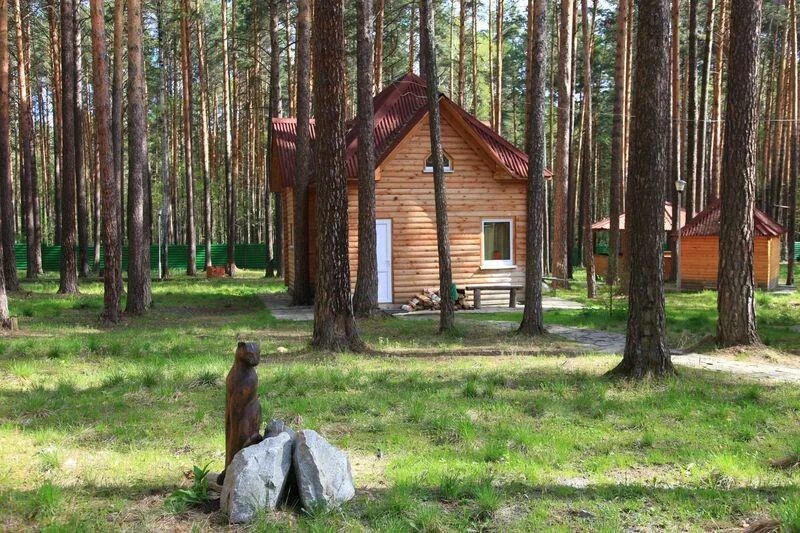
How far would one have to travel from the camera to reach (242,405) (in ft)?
16.6

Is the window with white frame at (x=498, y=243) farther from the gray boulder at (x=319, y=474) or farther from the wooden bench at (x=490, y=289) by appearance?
the gray boulder at (x=319, y=474)

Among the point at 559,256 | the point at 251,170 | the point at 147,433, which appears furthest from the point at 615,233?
the point at 251,170

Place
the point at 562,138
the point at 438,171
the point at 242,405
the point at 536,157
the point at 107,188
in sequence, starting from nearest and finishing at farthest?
the point at 242,405, the point at 536,157, the point at 438,171, the point at 107,188, the point at 562,138

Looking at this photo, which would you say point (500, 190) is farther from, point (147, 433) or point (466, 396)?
point (147, 433)

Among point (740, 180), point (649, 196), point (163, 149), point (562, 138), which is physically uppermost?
point (163, 149)

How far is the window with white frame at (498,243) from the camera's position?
785 inches

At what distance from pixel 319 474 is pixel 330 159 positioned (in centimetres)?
687

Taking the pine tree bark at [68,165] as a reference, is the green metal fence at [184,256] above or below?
below

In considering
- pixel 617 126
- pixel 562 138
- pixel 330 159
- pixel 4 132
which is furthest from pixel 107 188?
pixel 617 126

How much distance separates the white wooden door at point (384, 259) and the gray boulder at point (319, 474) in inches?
563

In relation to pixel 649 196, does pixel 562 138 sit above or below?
above

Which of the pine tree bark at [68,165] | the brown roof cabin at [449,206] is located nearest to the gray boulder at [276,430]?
the brown roof cabin at [449,206]

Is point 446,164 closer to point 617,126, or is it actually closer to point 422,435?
point 617,126

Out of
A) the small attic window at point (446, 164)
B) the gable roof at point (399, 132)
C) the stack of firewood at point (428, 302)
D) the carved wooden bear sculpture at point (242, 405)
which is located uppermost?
the gable roof at point (399, 132)
